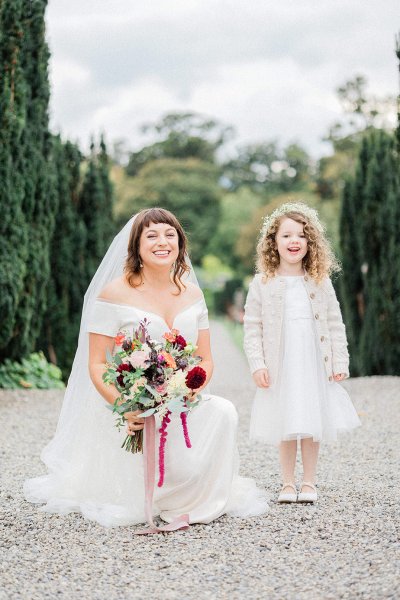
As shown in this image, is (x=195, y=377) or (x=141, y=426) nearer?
(x=195, y=377)

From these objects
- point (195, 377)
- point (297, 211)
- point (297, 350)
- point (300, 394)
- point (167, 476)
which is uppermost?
point (297, 211)

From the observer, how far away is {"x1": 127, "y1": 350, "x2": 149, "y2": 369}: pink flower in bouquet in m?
3.71

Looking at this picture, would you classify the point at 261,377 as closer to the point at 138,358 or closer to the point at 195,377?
the point at 195,377

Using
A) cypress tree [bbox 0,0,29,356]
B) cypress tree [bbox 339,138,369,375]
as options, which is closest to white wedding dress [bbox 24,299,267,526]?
cypress tree [bbox 0,0,29,356]

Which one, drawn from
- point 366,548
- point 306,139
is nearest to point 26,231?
point 366,548

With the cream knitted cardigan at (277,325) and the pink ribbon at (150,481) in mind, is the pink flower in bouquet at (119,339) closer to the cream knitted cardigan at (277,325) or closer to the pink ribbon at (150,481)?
the pink ribbon at (150,481)

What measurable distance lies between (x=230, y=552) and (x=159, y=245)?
1.61 m

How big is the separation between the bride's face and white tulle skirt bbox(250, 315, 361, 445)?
0.80 meters

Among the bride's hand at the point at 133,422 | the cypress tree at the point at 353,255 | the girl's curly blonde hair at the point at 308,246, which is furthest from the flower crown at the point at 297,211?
the cypress tree at the point at 353,255

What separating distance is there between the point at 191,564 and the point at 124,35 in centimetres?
2475

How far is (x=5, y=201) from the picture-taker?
8398mm

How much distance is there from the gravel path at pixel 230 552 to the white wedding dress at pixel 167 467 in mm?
123

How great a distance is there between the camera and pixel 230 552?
3.57 m

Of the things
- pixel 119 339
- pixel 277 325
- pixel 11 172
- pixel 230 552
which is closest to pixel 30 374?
pixel 11 172
